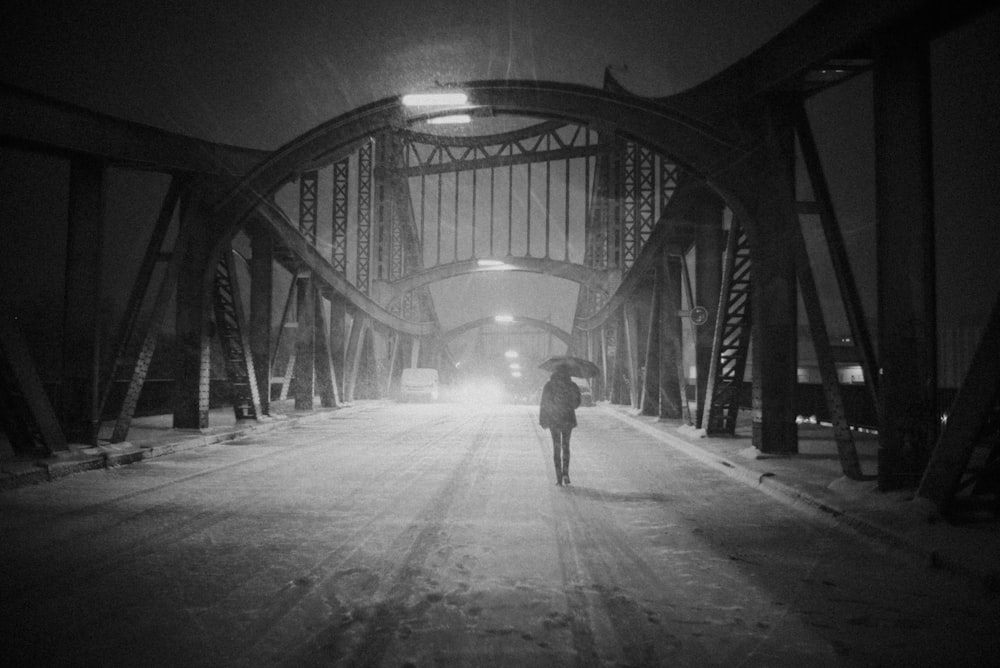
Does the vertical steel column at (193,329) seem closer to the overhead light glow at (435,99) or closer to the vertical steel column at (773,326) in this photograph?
the overhead light glow at (435,99)

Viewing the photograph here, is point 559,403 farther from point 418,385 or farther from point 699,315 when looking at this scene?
point 418,385


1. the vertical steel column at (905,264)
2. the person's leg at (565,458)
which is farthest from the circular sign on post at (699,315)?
the vertical steel column at (905,264)

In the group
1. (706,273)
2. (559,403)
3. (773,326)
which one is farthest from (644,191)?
(559,403)

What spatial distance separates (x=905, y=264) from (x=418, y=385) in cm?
3022

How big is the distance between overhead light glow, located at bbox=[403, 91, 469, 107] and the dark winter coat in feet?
19.3

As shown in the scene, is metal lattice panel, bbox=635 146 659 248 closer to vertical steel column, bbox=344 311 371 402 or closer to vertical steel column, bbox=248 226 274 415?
vertical steel column, bbox=344 311 371 402

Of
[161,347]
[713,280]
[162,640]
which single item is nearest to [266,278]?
[713,280]

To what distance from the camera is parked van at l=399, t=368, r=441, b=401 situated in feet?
116

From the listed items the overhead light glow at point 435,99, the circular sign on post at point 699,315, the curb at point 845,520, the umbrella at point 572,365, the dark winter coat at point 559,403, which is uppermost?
the overhead light glow at point 435,99

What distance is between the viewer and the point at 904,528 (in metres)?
5.58

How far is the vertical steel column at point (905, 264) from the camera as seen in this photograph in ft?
22.3

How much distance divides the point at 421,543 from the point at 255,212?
12.1 metres

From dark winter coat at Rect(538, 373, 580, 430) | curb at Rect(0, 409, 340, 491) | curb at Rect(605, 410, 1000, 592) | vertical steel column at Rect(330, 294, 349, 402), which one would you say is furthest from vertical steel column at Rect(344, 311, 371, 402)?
dark winter coat at Rect(538, 373, 580, 430)

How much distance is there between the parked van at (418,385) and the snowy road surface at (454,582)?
1068 inches
